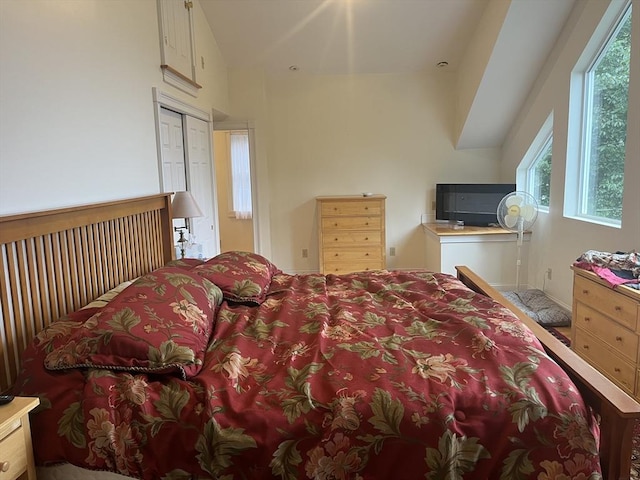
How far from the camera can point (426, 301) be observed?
8.00 feet

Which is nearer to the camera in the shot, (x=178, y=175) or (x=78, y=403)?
(x=78, y=403)

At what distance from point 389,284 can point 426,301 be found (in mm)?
385

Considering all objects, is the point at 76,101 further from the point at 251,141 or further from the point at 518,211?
the point at 518,211

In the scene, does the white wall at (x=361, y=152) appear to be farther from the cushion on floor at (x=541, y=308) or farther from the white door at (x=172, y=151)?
the white door at (x=172, y=151)

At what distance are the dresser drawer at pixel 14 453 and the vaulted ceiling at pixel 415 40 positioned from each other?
4217 mm

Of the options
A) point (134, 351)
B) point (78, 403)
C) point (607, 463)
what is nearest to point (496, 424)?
point (607, 463)

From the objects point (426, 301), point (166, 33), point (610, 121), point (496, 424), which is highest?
point (166, 33)

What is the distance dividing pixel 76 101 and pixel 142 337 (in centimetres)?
139

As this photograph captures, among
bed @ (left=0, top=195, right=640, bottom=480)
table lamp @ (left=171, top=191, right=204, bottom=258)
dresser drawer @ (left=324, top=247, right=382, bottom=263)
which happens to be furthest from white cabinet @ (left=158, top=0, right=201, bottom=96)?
dresser drawer @ (left=324, top=247, right=382, bottom=263)

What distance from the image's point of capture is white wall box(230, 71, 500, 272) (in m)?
5.75

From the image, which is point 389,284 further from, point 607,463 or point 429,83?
point 429,83

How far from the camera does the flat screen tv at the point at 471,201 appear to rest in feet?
17.5

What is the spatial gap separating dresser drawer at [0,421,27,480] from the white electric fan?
14.0 feet

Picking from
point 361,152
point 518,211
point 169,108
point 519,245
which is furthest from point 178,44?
point 519,245
